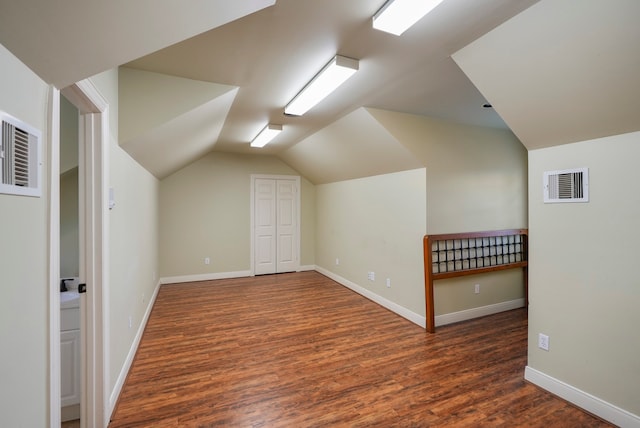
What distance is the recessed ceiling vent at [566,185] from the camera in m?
1.98

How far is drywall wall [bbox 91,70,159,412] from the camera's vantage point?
1.96m

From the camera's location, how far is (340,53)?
2.04 meters

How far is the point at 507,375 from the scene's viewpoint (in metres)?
2.41

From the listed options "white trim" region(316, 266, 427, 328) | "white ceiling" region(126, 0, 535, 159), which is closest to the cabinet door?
"white ceiling" region(126, 0, 535, 159)

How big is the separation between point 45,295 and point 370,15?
77.3 inches

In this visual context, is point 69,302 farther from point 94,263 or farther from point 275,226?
point 275,226

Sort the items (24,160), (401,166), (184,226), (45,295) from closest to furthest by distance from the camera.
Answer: (24,160)
(45,295)
(401,166)
(184,226)

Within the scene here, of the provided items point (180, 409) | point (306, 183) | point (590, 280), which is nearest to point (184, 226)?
point (306, 183)

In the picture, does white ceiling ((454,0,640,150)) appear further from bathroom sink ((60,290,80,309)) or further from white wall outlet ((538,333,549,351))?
bathroom sink ((60,290,80,309))

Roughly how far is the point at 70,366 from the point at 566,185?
3634 mm

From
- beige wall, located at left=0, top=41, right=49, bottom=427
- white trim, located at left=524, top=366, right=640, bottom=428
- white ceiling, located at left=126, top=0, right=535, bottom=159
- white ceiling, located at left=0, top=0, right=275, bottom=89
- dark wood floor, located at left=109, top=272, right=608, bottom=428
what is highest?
white ceiling, located at left=126, top=0, right=535, bottom=159

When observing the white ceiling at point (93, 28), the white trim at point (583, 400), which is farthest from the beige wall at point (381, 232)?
the white ceiling at point (93, 28)

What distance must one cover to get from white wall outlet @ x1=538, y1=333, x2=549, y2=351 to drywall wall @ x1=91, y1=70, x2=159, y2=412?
3.10 meters

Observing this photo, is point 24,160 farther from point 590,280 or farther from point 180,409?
point 590,280
